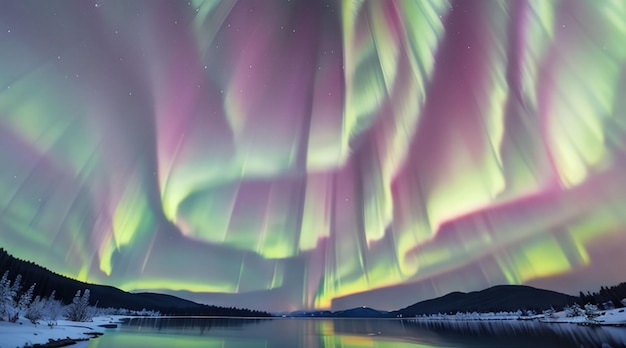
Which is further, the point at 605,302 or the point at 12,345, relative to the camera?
the point at 605,302

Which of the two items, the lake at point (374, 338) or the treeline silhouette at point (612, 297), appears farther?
the treeline silhouette at point (612, 297)

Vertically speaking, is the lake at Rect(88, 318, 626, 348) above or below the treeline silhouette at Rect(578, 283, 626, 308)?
below

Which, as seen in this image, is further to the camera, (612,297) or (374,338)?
(612,297)

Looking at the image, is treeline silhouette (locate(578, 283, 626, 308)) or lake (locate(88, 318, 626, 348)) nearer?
lake (locate(88, 318, 626, 348))

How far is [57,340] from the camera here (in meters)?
36.7

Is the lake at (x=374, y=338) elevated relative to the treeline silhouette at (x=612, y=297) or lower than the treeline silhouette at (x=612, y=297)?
lower

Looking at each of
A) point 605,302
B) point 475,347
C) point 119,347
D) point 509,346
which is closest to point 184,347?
point 119,347

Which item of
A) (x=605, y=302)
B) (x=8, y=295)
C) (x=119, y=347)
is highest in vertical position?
(x=605, y=302)

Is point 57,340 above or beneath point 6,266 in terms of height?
beneath

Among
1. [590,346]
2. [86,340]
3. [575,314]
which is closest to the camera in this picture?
[590,346]

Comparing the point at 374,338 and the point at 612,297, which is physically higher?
the point at 612,297

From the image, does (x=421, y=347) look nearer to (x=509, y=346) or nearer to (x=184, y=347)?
(x=509, y=346)

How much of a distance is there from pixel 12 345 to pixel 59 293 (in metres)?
146

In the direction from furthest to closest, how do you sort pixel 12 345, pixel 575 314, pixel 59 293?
pixel 59 293 < pixel 575 314 < pixel 12 345
